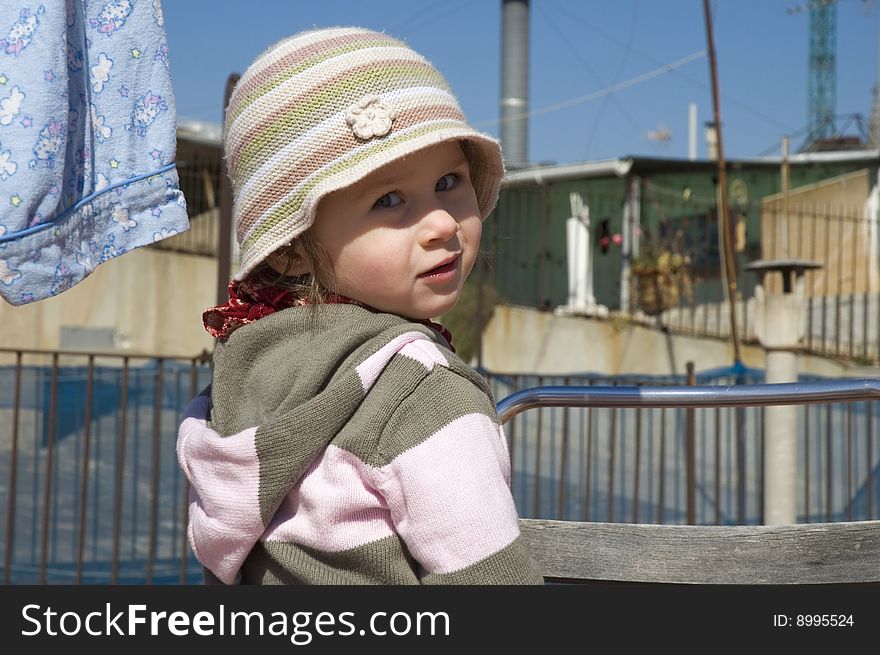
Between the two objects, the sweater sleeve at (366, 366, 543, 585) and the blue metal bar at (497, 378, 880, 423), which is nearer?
the sweater sleeve at (366, 366, 543, 585)

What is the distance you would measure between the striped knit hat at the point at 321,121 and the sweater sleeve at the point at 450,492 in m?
0.32

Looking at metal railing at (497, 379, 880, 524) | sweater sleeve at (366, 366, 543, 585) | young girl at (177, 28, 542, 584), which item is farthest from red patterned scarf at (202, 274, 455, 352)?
metal railing at (497, 379, 880, 524)

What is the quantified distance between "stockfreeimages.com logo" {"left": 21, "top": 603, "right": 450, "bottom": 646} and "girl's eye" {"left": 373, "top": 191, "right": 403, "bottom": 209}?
0.52 meters

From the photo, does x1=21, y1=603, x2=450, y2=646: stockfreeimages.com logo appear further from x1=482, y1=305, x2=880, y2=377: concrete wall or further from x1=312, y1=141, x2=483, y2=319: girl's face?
x1=482, y1=305, x2=880, y2=377: concrete wall

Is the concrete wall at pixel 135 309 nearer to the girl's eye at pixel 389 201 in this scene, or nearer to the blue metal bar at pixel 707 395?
the blue metal bar at pixel 707 395

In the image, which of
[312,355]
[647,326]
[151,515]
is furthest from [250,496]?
[647,326]

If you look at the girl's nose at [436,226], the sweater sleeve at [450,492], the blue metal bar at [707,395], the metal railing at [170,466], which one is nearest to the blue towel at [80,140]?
the girl's nose at [436,226]

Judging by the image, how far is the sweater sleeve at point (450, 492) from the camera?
1141 mm

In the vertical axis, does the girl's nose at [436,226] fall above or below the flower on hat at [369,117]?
below

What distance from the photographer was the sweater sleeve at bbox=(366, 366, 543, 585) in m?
1.14

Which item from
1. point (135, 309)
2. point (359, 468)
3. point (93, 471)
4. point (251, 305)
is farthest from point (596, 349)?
point (359, 468)

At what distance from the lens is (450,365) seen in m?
1.23

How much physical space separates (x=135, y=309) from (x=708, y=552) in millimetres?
10442

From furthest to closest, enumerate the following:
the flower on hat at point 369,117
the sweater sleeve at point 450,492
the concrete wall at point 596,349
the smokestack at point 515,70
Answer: the smokestack at point 515,70 → the concrete wall at point 596,349 → the flower on hat at point 369,117 → the sweater sleeve at point 450,492
